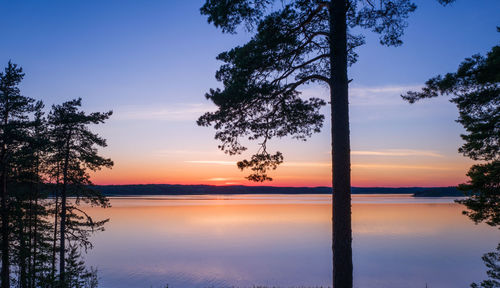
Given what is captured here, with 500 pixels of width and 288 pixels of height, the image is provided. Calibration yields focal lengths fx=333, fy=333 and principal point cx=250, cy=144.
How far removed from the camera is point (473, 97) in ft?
38.7

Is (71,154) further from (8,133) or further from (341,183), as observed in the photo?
(341,183)

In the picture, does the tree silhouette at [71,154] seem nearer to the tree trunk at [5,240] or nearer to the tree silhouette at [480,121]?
the tree trunk at [5,240]

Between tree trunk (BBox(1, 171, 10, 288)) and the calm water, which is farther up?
tree trunk (BBox(1, 171, 10, 288))

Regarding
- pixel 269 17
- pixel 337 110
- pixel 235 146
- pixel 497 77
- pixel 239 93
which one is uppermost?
pixel 269 17

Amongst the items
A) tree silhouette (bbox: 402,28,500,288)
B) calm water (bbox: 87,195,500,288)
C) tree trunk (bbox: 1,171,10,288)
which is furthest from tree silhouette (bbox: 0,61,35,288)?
tree silhouette (bbox: 402,28,500,288)

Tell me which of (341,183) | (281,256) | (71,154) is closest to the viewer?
(341,183)

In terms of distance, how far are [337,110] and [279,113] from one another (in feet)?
7.23

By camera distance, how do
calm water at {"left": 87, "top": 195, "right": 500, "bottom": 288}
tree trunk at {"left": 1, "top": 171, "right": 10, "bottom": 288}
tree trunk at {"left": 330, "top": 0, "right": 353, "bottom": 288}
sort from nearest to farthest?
tree trunk at {"left": 330, "top": 0, "right": 353, "bottom": 288} < tree trunk at {"left": 1, "top": 171, "right": 10, "bottom": 288} < calm water at {"left": 87, "top": 195, "right": 500, "bottom": 288}

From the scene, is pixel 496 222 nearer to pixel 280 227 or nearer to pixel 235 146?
pixel 235 146

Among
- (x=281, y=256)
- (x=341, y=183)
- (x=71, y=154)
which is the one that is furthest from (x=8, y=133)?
(x=281, y=256)

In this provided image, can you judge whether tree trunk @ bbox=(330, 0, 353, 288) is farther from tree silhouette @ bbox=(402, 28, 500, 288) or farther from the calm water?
the calm water

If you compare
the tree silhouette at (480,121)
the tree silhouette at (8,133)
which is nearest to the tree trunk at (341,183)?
the tree silhouette at (480,121)

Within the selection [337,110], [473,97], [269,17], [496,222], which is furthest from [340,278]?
[473,97]

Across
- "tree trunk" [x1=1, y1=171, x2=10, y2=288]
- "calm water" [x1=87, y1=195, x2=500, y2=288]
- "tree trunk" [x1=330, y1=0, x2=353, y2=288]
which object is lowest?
"calm water" [x1=87, y1=195, x2=500, y2=288]
